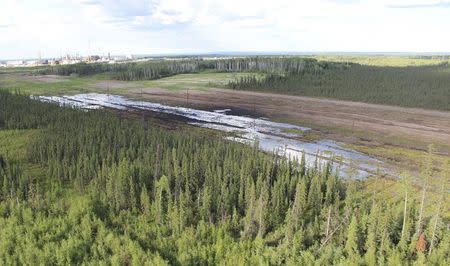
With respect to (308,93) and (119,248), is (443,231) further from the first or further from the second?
(308,93)

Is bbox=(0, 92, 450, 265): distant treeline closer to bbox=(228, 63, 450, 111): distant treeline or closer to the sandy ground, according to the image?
the sandy ground

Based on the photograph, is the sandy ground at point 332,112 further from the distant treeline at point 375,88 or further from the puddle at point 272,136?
the puddle at point 272,136

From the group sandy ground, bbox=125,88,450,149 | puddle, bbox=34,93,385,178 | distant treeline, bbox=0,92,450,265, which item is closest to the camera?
distant treeline, bbox=0,92,450,265

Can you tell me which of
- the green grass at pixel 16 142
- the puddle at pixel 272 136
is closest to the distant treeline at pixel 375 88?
the puddle at pixel 272 136

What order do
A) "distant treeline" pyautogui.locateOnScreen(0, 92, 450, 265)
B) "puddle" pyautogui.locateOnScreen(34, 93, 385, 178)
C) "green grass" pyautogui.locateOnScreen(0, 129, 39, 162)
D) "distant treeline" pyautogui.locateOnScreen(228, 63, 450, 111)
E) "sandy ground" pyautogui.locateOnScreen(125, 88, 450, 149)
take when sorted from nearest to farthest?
"distant treeline" pyautogui.locateOnScreen(0, 92, 450, 265)
"puddle" pyautogui.locateOnScreen(34, 93, 385, 178)
"green grass" pyautogui.locateOnScreen(0, 129, 39, 162)
"sandy ground" pyautogui.locateOnScreen(125, 88, 450, 149)
"distant treeline" pyautogui.locateOnScreen(228, 63, 450, 111)

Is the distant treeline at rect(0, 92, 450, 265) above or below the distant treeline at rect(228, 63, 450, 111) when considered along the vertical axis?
below

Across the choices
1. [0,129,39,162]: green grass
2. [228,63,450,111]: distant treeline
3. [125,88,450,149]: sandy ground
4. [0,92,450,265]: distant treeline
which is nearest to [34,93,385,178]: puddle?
[0,92,450,265]: distant treeline
